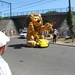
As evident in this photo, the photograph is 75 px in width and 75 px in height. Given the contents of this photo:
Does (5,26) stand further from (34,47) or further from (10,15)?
(34,47)

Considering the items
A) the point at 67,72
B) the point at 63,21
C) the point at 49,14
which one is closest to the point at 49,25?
the point at 67,72

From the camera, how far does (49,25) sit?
719 inches

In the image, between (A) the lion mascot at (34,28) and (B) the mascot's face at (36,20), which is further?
(B) the mascot's face at (36,20)

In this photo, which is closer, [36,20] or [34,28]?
[36,20]

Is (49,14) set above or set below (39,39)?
above

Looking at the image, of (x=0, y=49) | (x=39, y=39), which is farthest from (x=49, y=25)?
(x=0, y=49)

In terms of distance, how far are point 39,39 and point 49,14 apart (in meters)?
31.4

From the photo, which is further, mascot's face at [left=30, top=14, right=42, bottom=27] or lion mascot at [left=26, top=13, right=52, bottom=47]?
mascot's face at [left=30, top=14, right=42, bottom=27]

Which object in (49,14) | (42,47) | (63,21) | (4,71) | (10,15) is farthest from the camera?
(10,15)

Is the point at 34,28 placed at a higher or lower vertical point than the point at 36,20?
lower

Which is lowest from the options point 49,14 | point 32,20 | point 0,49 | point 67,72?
point 67,72

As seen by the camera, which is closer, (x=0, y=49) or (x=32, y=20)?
(x=0, y=49)

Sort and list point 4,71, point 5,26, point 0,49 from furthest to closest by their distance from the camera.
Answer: point 5,26 → point 0,49 → point 4,71

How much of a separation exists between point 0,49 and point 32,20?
16.2 metres
